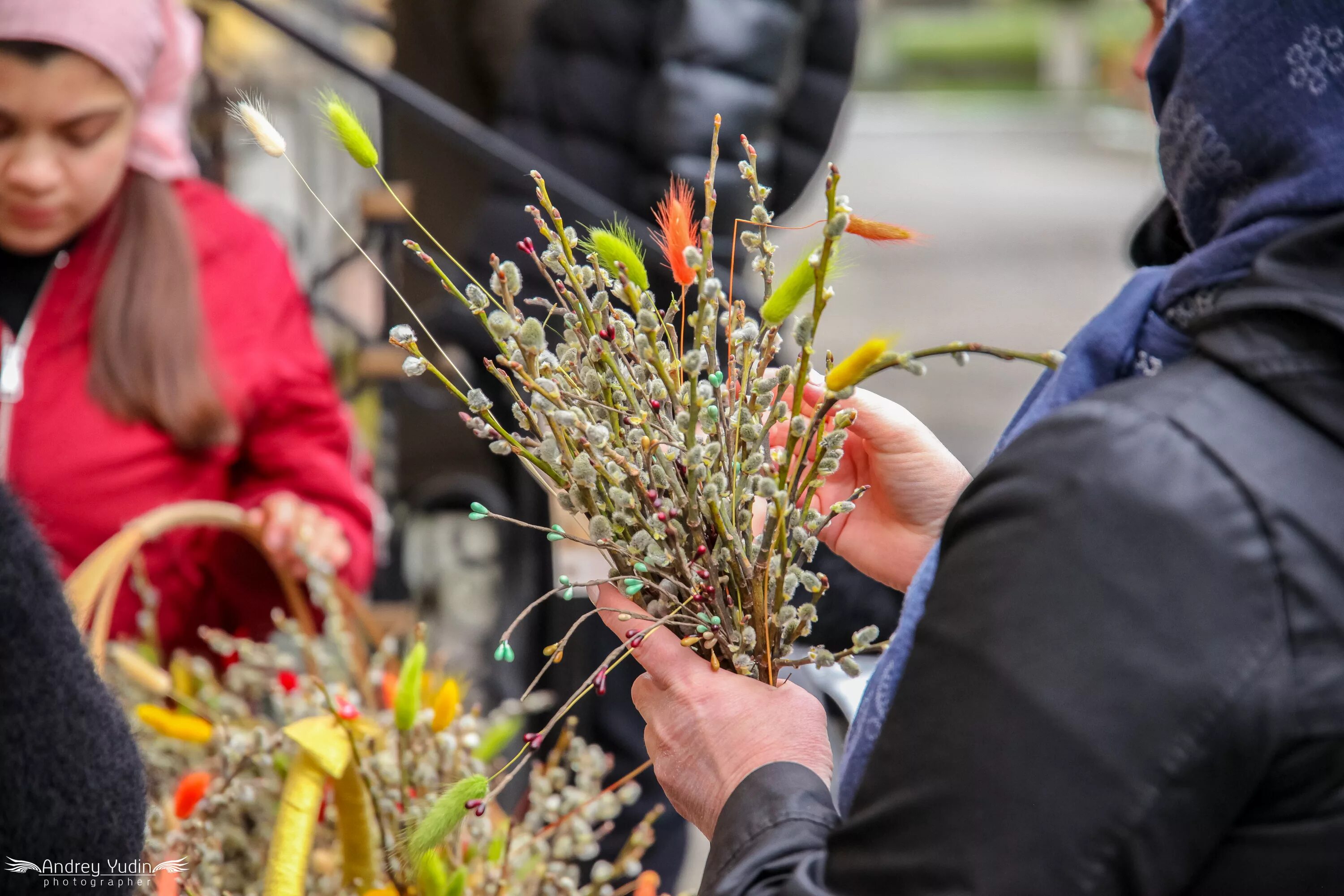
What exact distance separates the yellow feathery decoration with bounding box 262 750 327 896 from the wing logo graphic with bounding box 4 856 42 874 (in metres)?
0.24

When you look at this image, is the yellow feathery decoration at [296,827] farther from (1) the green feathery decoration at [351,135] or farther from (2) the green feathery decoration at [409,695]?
(1) the green feathery decoration at [351,135]

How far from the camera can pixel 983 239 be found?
1033cm

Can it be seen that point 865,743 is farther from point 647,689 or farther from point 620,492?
point 620,492

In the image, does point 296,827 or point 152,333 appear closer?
point 296,827

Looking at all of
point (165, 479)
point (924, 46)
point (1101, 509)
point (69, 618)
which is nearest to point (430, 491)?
point (165, 479)

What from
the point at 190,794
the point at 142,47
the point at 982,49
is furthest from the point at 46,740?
the point at 982,49

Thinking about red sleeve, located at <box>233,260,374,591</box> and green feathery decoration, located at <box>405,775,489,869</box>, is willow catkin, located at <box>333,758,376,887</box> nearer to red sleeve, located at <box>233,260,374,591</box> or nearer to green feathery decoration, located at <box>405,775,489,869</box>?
green feathery decoration, located at <box>405,775,489,869</box>

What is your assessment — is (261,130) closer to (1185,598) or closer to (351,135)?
(351,135)

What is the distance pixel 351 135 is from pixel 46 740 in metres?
0.46

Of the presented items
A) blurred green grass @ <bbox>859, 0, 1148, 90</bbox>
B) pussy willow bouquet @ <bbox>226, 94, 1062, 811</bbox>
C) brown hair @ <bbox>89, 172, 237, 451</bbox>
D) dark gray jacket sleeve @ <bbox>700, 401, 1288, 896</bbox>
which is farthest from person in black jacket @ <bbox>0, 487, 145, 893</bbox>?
blurred green grass @ <bbox>859, 0, 1148, 90</bbox>

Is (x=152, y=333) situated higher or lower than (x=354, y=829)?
higher

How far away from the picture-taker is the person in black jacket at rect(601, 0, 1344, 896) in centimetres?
70

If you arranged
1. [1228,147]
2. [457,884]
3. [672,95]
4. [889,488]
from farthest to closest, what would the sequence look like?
1. [672,95]
2. [889,488]
3. [457,884]
4. [1228,147]

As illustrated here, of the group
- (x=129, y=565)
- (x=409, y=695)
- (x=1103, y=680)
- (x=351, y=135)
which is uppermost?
(x=351, y=135)
